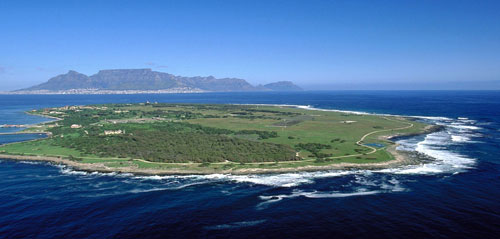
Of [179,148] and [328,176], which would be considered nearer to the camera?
[328,176]

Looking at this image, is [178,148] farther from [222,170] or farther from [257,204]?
[257,204]

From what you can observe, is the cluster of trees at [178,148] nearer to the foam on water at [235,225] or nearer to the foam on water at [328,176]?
the foam on water at [328,176]

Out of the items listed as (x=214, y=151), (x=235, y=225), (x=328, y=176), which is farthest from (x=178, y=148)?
(x=235, y=225)

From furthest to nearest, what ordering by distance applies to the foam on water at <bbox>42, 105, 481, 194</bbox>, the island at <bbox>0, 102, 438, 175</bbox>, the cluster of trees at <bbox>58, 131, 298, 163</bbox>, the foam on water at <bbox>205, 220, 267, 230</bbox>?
the cluster of trees at <bbox>58, 131, 298, 163</bbox>, the island at <bbox>0, 102, 438, 175</bbox>, the foam on water at <bbox>42, 105, 481, 194</bbox>, the foam on water at <bbox>205, 220, 267, 230</bbox>

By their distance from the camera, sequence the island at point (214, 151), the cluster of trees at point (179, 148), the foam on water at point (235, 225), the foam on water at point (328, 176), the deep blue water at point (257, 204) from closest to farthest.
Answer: the deep blue water at point (257, 204)
the foam on water at point (235, 225)
the foam on water at point (328, 176)
the island at point (214, 151)
the cluster of trees at point (179, 148)

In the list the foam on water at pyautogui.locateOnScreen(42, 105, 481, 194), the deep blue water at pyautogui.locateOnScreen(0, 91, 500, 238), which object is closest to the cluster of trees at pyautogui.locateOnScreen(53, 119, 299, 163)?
the foam on water at pyautogui.locateOnScreen(42, 105, 481, 194)

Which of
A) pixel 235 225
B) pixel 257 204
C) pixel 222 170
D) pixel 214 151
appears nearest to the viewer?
pixel 235 225

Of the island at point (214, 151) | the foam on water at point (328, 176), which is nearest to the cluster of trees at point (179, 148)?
the island at point (214, 151)

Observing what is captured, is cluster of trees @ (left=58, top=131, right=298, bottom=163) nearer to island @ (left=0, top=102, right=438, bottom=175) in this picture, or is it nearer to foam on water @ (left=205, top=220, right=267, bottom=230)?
island @ (left=0, top=102, right=438, bottom=175)
